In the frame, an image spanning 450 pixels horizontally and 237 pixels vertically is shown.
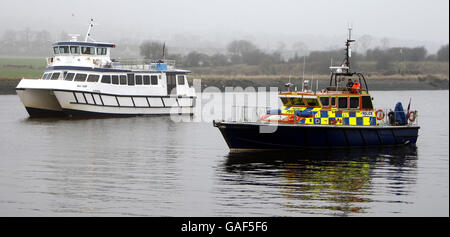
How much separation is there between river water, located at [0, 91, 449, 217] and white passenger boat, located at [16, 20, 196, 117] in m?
10.7

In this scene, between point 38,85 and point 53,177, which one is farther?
point 38,85

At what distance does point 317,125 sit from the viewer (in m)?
27.8

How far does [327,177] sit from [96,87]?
89.3 feet

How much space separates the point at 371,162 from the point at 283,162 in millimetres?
3646

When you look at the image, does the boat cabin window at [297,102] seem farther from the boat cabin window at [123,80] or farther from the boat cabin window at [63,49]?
the boat cabin window at [63,49]

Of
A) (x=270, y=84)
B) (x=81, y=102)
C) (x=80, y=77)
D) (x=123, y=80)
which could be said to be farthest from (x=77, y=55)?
(x=270, y=84)

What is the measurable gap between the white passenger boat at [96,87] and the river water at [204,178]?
35.1ft

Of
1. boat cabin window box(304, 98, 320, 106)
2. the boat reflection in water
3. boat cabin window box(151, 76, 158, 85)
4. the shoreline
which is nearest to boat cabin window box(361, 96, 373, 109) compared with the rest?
the boat reflection in water

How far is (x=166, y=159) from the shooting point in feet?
90.1

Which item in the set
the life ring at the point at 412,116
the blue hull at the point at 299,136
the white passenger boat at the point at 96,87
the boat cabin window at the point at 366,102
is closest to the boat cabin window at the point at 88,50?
Answer: the white passenger boat at the point at 96,87

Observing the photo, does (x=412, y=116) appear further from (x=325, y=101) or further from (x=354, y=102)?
(x=325, y=101)
